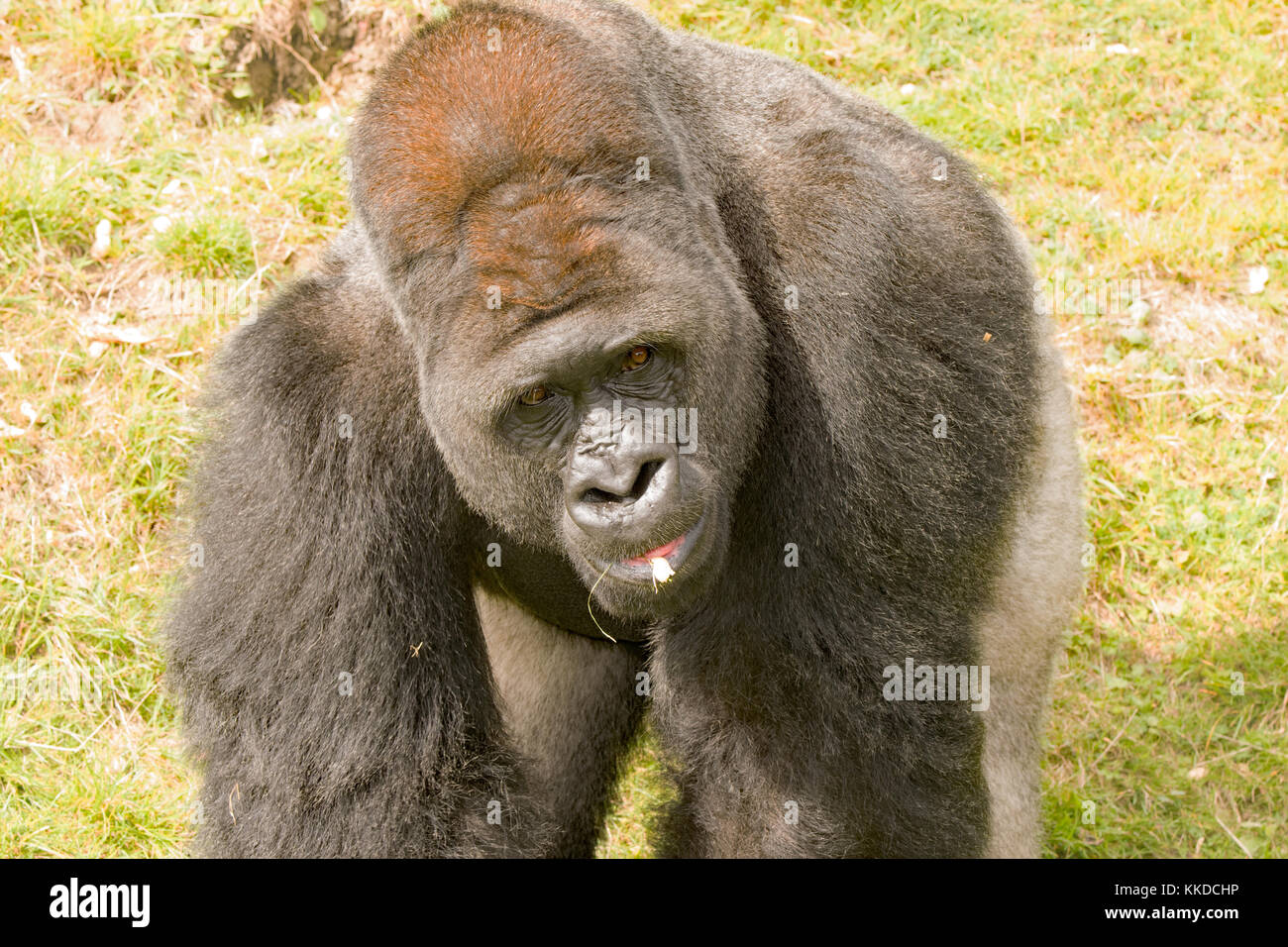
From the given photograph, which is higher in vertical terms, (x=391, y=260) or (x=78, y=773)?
(x=391, y=260)

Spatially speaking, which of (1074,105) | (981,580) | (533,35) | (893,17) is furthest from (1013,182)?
(533,35)

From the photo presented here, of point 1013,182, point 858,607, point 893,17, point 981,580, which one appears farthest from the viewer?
point 893,17

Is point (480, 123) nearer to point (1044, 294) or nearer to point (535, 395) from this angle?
point (535, 395)

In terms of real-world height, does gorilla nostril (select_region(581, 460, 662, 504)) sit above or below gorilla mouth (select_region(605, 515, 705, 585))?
above

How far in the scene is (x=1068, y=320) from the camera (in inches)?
265

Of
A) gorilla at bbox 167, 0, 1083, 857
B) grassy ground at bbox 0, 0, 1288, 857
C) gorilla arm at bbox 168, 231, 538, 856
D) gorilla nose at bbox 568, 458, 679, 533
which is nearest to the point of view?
gorilla nose at bbox 568, 458, 679, 533

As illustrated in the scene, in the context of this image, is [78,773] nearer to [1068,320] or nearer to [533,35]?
[533,35]

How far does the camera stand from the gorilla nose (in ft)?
11.6

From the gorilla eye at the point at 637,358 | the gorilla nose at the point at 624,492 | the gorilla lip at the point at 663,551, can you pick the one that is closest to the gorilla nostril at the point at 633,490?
the gorilla nose at the point at 624,492

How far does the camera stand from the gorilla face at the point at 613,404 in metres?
3.57

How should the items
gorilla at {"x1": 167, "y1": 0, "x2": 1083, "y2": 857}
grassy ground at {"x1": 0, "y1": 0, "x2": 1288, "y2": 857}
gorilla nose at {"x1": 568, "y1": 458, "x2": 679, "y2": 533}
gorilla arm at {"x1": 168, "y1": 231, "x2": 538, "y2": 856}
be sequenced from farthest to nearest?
grassy ground at {"x1": 0, "y1": 0, "x2": 1288, "y2": 857} → gorilla arm at {"x1": 168, "y1": 231, "x2": 538, "y2": 856} → gorilla at {"x1": 167, "y1": 0, "x2": 1083, "y2": 857} → gorilla nose at {"x1": 568, "y1": 458, "x2": 679, "y2": 533}

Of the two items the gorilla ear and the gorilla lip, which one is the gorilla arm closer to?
the gorilla ear

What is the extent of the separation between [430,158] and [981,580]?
6.23ft

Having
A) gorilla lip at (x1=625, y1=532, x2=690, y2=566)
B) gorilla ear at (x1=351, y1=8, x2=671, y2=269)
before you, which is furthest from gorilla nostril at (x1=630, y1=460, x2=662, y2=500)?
gorilla ear at (x1=351, y1=8, x2=671, y2=269)
